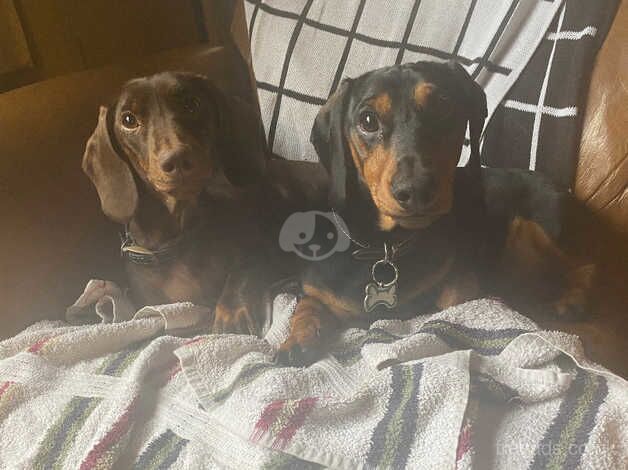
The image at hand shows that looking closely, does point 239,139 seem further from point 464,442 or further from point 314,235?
point 464,442

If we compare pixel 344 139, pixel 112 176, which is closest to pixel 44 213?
pixel 112 176

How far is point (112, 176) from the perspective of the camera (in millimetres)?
723

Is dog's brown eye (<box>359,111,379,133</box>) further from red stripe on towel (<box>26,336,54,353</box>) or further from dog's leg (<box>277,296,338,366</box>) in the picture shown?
red stripe on towel (<box>26,336,54,353</box>)

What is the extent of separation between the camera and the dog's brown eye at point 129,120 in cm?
70

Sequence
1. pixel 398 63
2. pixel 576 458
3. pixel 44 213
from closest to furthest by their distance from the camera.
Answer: pixel 576 458
pixel 398 63
pixel 44 213

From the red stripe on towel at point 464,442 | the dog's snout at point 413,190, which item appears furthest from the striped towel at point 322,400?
the dog's snout at point 413,190

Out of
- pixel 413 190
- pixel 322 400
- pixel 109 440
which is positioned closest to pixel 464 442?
pixel 322 400

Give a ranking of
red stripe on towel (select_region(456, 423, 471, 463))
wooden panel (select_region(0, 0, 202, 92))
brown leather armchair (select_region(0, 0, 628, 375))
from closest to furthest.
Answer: red stripe on towel (select_region(456, 423, 471, 463)) < brown leather armchair (select_region(0, 0, 628, 375)) < wooden panel (select_region(0, 0, 202, 92))

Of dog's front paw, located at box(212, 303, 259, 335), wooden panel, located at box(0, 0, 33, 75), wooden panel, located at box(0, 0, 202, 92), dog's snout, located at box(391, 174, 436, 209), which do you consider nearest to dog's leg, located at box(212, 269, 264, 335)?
dog's front paw, located at box(212, 303, 259, 335)

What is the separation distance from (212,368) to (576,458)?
383mm

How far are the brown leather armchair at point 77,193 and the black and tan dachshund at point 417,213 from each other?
4cm

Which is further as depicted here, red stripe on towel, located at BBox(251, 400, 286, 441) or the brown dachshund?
the brown dachshund

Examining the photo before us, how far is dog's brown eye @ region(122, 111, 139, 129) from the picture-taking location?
70 cm

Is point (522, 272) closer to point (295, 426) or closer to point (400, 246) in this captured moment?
point (400, 246)
